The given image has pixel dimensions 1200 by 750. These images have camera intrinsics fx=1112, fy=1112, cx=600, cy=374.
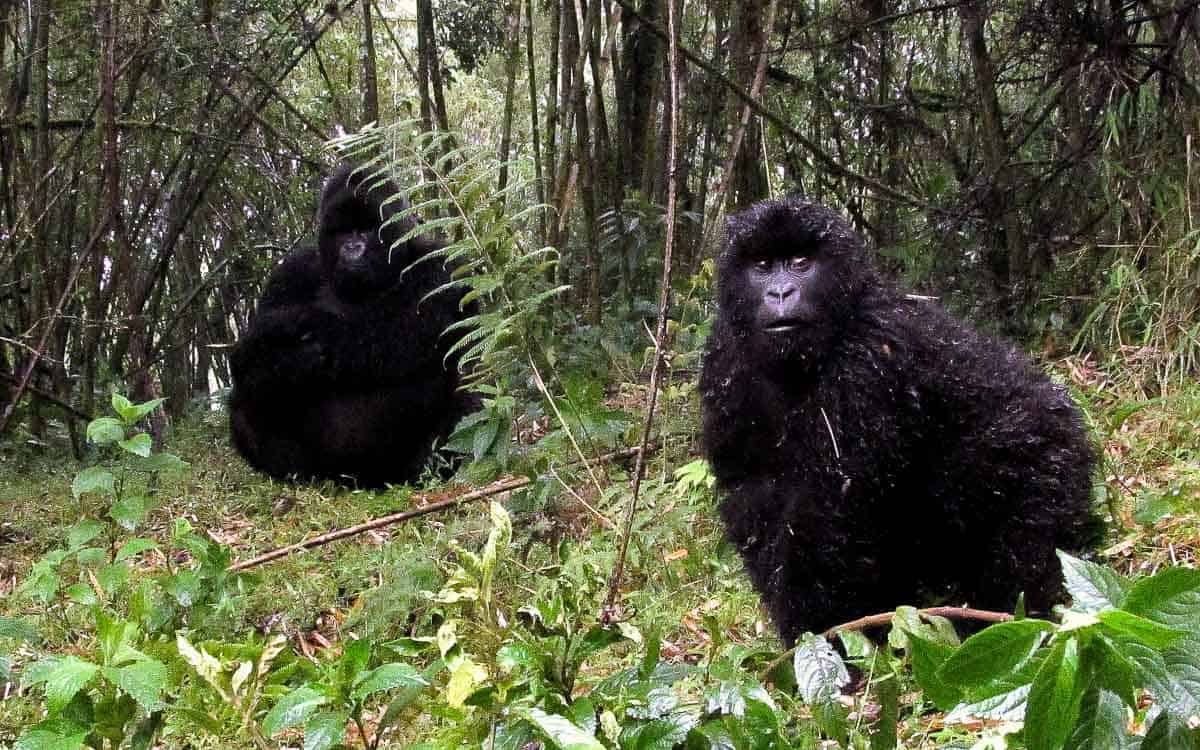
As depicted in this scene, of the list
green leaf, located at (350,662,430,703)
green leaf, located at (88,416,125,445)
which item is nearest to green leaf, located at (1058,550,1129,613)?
green leaf, located at (350,662,430,703)

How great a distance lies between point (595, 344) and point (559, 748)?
16.0 feet

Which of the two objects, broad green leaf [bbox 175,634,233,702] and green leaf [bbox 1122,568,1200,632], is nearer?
green leaf [bbox 1122,568,1200,632]

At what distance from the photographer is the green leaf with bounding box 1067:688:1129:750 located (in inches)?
49.3

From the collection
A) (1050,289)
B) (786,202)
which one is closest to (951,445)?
(786,202)

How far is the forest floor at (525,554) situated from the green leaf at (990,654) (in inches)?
34.9

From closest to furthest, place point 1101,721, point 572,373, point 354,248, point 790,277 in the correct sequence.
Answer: point 1101,721
point 790,277
point 572,373
point 354,248

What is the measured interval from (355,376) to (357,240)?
0.75 meters

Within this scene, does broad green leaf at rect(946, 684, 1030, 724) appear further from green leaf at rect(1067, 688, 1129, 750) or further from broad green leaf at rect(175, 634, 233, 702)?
broad green leaf at rect(175, 634, 233, 702)

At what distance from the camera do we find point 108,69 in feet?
17.2

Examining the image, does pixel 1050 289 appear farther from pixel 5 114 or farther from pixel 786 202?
pixel 5 114

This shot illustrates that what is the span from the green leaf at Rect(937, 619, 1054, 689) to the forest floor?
2.91ft

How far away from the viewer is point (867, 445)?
9.70 feet

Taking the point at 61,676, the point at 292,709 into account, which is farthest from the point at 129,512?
the point at 292,709

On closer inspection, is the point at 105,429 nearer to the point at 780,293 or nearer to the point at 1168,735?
the point at 780,293
